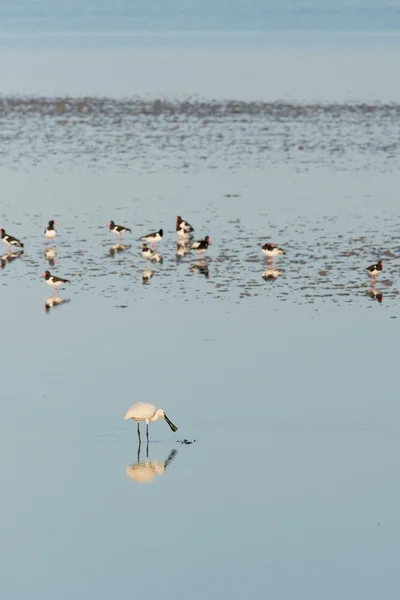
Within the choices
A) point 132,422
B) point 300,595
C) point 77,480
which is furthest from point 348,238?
point 300,595

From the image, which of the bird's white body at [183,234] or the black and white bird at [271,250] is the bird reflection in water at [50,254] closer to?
the bird's white body at [183,234]

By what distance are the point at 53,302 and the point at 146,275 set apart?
2917 mm

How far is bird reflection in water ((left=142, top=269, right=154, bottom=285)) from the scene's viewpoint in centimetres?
2577

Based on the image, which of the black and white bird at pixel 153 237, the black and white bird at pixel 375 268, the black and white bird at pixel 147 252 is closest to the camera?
the black and white bird at pixel 375 268

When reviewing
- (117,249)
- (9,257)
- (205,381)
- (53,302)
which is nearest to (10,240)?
(9,257)

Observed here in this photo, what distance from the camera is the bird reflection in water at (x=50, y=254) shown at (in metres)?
27.7

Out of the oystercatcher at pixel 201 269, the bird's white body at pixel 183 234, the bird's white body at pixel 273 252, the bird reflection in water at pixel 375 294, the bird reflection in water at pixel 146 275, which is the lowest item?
the bird reflection in water at pixel 375 294

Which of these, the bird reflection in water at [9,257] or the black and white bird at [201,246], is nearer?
the black and white bird at [201,246]

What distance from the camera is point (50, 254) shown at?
92.9 feet

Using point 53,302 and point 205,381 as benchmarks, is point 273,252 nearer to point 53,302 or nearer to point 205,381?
point 53,302

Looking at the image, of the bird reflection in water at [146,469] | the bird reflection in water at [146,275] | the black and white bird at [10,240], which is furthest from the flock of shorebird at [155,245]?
the bird reflection in water at [146,469]

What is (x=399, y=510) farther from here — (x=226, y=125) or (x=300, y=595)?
(x=226, y=125)

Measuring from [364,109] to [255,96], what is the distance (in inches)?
341

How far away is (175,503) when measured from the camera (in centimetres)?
1429
